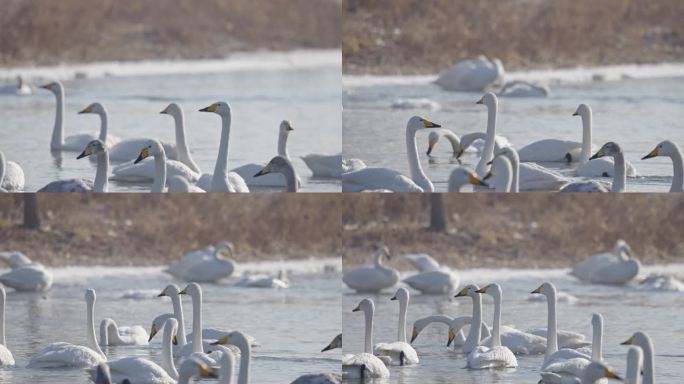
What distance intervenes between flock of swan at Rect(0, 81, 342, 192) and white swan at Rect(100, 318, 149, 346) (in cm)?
112

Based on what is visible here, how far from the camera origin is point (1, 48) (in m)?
25.6

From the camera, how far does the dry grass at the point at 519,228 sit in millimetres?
19703

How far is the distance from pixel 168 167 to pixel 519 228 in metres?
9.29

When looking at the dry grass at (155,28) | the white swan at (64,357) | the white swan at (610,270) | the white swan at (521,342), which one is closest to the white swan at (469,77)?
the white swan at (610,270)

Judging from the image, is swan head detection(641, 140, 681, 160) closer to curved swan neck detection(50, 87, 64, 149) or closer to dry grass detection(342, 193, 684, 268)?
curved swan neck detection(50, 87, 64, 149)

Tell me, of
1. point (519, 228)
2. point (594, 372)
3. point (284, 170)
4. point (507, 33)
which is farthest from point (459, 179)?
point (507, 33)

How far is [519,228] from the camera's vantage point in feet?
71.6

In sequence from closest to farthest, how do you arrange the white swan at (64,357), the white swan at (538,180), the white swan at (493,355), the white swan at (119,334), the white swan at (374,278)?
the white swan at (64,357) → the white swan at (493,355) → the white swan at (538,180) → the white swan at (119,334) → the white swan at (374,278)

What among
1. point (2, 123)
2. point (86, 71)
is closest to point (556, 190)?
point (2, 123)

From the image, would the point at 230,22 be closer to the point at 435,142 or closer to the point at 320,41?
the point at 320,41

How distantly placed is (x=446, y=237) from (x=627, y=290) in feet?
10.2

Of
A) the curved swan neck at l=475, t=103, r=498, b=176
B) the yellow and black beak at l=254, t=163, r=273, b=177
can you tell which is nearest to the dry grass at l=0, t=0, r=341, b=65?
the curved swan neck at l=475, t=103, r=498, b=176

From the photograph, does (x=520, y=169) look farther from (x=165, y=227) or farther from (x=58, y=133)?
(x=165, y=227)

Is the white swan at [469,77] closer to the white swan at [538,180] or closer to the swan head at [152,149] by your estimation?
the white swan at [538,180]
